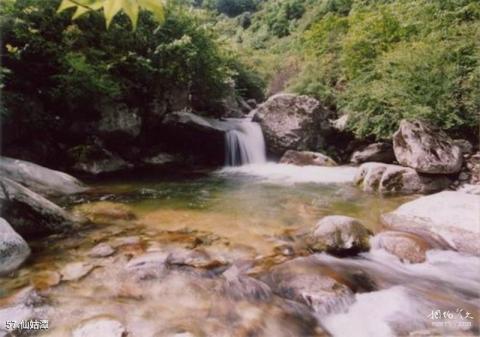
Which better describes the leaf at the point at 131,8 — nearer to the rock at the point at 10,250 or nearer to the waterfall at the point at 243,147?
the rock at the point at 10,250

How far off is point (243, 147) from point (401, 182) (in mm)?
6223

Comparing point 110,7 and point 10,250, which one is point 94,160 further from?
point 110,7

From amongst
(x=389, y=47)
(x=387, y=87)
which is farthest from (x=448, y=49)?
(x=389, y=47)

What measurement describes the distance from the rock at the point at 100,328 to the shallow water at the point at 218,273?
0.08 metres

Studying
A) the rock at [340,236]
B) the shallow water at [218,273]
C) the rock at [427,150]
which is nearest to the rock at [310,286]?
the shallow water at [218,273]

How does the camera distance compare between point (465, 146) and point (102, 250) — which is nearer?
point (102, 250)

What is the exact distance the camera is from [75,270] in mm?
4457

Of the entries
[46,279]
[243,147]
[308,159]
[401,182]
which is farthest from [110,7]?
[243,147]

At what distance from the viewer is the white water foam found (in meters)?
10.4

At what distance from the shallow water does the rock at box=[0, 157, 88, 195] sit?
56 cm

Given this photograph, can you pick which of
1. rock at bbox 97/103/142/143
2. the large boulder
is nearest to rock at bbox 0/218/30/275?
rock at bbox 97/103/142/143

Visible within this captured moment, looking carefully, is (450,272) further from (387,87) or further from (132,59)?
(132,59)

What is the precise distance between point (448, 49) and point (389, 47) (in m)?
3.18

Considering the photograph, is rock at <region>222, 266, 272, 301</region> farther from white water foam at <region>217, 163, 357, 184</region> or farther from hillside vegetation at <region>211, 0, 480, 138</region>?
hillside vegetation at <region>211, 0, 480, 138</region>
